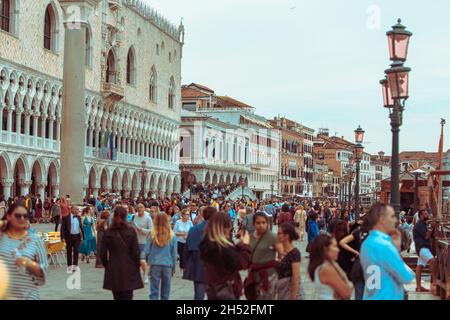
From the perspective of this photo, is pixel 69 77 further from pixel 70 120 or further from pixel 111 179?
pixel 111 179

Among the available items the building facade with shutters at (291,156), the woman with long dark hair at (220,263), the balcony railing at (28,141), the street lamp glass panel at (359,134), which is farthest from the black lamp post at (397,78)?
the building facade with shutters at (291,156)

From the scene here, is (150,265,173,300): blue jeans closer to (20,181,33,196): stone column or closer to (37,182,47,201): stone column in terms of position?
(20,181,33,196): stone column

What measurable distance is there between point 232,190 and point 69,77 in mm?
49975

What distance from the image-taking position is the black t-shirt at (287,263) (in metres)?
7.70

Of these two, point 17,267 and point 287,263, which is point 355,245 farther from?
point 17,267

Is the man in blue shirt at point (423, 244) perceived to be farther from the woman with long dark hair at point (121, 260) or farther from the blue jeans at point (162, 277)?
the woman with long dark hair at point (121, 260)

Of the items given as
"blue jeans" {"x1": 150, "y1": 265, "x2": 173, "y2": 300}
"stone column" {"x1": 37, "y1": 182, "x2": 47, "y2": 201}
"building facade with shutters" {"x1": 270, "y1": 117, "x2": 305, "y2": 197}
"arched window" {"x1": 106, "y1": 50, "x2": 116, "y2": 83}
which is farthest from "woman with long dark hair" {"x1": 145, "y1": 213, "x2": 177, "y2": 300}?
"building facade with shutters" {"x1": 270, "y1": 117, "x2": 305, "y2": 197}

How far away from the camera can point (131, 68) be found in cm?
5656

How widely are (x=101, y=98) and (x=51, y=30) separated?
24.9ft

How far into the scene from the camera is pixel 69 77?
1983 centimetres

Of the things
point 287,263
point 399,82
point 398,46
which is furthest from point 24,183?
point 287,263

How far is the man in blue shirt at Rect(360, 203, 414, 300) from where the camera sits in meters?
6.09

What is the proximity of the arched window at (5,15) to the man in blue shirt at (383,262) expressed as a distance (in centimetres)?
3424
